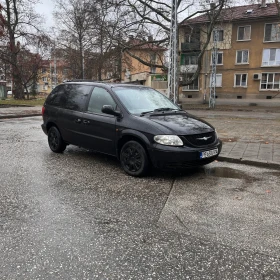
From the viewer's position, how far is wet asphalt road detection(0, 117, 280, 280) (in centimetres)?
253

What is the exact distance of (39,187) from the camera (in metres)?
4.58

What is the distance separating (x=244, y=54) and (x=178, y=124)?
35122mm

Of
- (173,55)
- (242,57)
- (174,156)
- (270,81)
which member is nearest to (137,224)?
(174,156)

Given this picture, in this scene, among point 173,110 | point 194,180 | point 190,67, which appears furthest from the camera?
point 190,67

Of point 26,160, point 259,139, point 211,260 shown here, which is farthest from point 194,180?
point 259,139

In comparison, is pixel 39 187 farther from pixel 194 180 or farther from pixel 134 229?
pixel 194 180

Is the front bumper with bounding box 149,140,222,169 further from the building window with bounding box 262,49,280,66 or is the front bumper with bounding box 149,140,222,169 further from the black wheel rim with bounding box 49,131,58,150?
the building window with bounding box 262,49,280,66

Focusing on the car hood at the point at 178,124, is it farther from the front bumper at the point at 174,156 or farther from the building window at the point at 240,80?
the building window at the point at 240,80

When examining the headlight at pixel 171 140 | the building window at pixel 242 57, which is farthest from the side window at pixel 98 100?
the building window at pixel 242 57

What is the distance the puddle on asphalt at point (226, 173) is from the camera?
5.38m

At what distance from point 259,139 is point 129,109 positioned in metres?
5.38

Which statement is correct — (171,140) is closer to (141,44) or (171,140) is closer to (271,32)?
(141,44)

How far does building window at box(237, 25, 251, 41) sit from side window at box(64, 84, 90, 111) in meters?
34.3

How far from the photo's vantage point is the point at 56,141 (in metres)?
6.94
